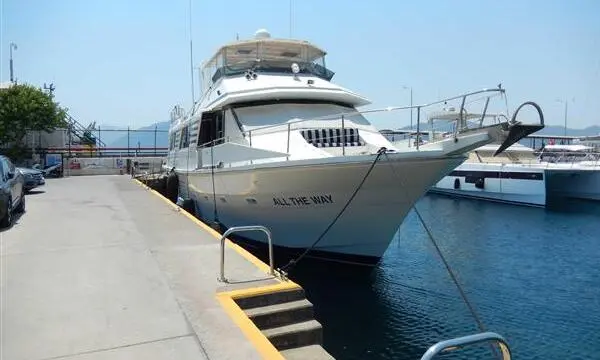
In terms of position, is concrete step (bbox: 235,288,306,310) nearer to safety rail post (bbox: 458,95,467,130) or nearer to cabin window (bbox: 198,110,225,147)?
safety rail post (bbox: 458,95,467,130)

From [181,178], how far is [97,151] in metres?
24.2

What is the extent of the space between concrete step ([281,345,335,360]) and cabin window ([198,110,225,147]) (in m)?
8.28

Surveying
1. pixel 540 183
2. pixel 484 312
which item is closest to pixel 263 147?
pixel 484 312

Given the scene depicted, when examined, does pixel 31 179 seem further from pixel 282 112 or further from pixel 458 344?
pixel 458 344

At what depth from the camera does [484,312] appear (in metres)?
9.84

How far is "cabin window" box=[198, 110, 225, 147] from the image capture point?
1350 cm

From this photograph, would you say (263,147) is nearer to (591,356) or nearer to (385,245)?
(385,245)

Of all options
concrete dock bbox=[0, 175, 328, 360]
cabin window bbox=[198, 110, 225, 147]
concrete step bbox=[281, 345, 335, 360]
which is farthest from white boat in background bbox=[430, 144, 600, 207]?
concrete step bbox=[281, 345, 335, 360]

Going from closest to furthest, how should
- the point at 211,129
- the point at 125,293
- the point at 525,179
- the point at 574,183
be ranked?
the point at 125,293
the point at 211,129
the point at 525,179
the point at 574,183

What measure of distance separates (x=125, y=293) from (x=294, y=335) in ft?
6.99

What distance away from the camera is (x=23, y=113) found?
31219mm

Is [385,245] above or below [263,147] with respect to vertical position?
below

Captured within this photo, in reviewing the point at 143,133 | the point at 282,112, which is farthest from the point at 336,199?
the point at 143,133

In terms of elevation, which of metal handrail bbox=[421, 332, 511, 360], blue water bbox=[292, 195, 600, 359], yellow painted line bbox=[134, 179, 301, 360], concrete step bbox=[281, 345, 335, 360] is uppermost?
metal handrail bbox=[421, 332, 511, 360]
